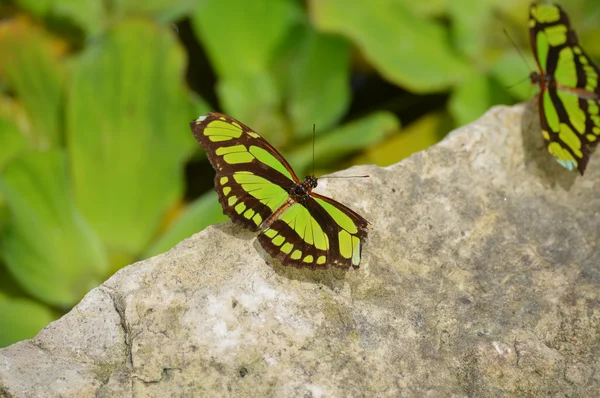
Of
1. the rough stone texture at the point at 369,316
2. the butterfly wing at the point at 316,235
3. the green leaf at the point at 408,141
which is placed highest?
the green leaf at the point at 408,141

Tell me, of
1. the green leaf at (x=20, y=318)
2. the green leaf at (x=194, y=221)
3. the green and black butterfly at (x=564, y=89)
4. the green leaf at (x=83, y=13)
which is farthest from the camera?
the green leaf at (x=83, y=13)

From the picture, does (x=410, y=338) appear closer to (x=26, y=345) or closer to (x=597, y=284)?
(x=597, y=284)

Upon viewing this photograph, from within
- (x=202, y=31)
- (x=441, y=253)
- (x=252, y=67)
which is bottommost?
(x=441, y=253)

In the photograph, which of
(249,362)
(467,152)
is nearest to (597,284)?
(467,152)

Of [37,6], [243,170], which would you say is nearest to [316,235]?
[243,170]

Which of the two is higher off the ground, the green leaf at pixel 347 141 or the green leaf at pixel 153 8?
the green leaf at pixel 153 8

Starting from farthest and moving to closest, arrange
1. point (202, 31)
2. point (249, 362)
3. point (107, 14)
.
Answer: point (107, 14)
point (202, 31)
point (249, 362)

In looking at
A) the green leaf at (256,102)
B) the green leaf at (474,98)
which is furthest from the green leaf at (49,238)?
the green leaf at (474,98)

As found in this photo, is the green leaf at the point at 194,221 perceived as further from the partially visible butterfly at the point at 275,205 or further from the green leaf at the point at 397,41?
the green leaf at the point at 397,41
